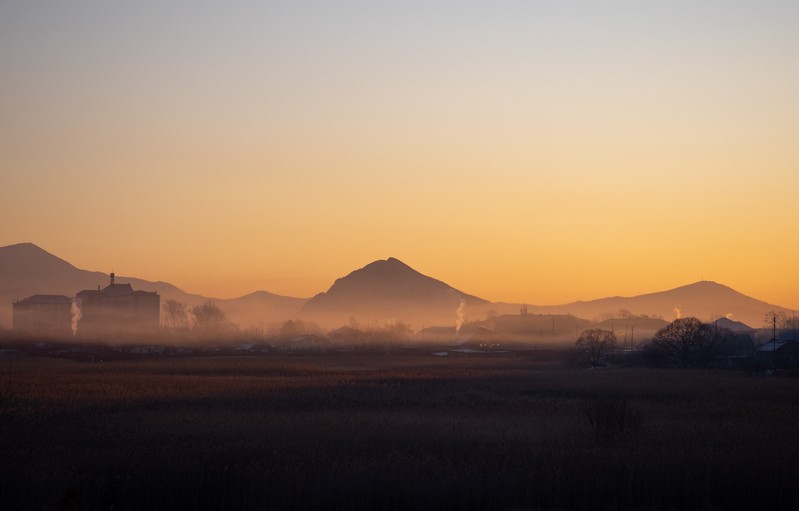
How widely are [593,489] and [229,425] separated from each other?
53.2ft

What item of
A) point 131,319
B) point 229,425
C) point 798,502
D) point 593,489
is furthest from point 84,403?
point 131,319

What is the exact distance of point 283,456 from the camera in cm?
2480

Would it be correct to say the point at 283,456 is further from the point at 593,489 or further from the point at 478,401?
the point at 478,401

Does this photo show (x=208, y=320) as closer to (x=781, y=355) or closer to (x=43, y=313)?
(x=43, y=313)

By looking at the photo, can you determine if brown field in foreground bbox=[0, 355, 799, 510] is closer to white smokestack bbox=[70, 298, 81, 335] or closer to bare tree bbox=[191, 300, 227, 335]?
white smokestack bbox=[70, 298, 81, 335]

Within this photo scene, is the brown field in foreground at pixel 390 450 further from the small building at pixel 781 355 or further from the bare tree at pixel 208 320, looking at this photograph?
the bare tree at pixel 208 320

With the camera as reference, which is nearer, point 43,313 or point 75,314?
point 75,314

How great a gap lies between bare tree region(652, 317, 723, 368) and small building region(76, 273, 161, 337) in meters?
94.1

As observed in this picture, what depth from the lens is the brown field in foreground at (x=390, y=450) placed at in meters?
20.6

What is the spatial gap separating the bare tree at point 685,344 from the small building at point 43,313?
111358mm

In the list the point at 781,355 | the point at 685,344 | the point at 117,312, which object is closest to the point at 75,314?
the point at 117,312

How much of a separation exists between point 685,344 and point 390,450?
234 ft

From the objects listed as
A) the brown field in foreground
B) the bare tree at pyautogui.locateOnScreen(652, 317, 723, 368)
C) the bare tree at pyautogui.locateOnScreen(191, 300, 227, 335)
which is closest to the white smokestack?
the bare tree at pyautogui.locateOnScreen(191, 300, 227, 335)

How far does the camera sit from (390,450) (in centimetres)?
2711
